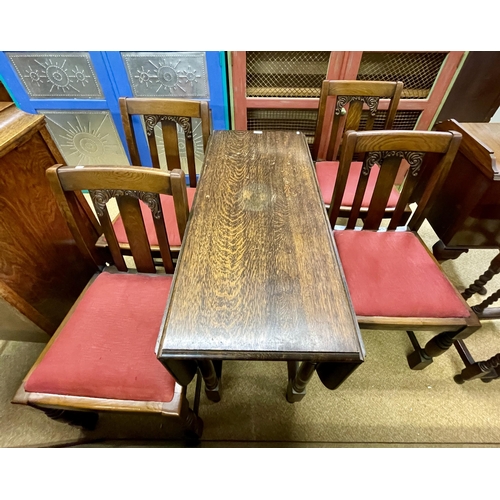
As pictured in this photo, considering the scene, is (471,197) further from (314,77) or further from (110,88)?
(110,88)

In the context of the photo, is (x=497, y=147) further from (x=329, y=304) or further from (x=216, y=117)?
(x=216, y=117)

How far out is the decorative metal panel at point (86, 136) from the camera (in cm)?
197

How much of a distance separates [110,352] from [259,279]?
1.72 ft

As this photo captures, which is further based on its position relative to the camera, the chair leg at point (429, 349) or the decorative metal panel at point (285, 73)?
the decorative metal panel at point (285, 73)

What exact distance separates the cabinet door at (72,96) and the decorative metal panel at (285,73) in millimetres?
962

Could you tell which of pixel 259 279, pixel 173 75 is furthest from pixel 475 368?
pixel 173 75

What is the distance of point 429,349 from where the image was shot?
1.22 m

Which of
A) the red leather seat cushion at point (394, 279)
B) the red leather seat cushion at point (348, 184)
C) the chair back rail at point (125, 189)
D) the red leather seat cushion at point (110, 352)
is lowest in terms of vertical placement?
the red leather seat cushion at point (110, 352)

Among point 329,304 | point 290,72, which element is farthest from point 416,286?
point 290,72

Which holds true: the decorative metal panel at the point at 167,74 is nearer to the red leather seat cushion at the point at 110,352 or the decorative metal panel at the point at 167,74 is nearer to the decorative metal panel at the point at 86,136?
the decorative metal panel at the point at 86,136

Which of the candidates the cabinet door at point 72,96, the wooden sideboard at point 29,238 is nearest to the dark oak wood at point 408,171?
the wooden sideboard at point 29,238

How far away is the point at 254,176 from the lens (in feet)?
3.69

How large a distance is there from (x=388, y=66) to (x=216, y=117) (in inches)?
48.0

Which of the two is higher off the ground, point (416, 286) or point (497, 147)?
point (497, 147)
